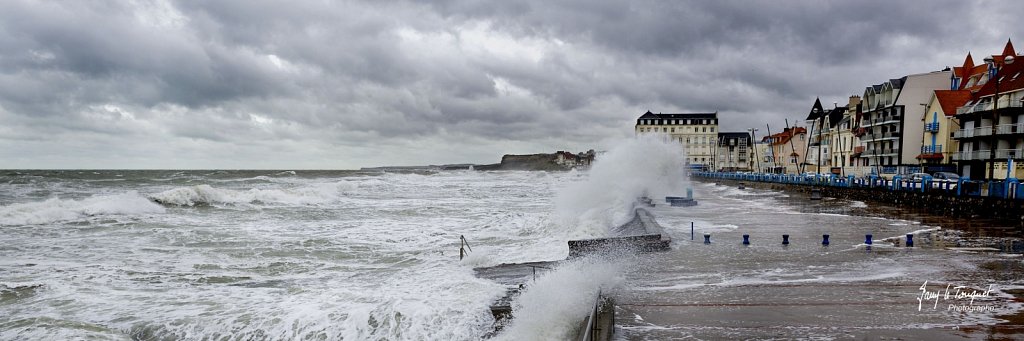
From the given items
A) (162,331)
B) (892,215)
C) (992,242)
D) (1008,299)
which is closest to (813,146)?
(892,215)

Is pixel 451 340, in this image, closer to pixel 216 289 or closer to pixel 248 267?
pixel 216 289

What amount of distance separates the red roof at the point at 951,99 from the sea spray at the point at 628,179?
18339mm

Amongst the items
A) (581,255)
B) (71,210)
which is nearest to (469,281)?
(581,255)

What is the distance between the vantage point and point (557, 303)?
638cm

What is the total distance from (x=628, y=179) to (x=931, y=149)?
25.8 meters

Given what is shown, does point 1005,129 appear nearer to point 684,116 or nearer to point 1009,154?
point 1009,154

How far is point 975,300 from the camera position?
267 inches

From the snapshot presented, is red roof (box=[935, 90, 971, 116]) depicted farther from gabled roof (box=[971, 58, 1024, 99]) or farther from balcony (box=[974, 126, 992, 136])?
balcony (box=[974, 126, 992, 136])

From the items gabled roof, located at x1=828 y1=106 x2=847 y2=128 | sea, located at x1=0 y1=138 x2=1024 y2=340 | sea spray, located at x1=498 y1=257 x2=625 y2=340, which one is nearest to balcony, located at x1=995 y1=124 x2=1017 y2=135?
sea, located at x1=0 y1=138 x2=1024 y2=340

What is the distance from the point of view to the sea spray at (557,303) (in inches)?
234

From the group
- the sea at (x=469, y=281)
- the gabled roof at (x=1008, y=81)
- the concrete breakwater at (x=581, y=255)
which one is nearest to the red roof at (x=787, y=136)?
the gabled roof at (x=1008, y=81)

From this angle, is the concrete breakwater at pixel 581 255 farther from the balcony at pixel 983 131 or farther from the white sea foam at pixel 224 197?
the balcony at pixel 983 131

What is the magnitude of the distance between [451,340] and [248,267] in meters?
6.34

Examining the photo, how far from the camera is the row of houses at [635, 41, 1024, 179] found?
33312 mm
